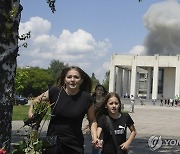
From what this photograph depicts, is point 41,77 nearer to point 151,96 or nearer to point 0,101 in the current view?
point 151,96

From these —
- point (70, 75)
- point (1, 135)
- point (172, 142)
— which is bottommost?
point (172, 142)

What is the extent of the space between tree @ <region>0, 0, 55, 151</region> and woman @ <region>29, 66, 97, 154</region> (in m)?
0.69

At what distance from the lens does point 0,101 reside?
4918mm

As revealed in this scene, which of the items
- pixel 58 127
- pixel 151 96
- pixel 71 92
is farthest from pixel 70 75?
pixel 151 96

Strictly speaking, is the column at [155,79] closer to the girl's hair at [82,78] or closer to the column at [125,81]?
the column at [125,81]

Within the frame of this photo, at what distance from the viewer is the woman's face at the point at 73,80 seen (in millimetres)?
4496

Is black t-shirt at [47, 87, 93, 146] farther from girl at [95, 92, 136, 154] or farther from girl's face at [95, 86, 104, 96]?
girl's face at [95, 86, 104, 96]

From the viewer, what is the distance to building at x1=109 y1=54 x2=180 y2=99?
306 ft

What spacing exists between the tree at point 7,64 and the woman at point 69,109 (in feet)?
2.25

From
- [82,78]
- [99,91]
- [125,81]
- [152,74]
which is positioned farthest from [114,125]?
[125,81]

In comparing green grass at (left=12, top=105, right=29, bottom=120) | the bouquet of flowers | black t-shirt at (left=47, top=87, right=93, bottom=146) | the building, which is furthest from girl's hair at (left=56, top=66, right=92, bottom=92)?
the building

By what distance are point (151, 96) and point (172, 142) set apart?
8473cm

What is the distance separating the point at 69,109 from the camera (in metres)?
4.38

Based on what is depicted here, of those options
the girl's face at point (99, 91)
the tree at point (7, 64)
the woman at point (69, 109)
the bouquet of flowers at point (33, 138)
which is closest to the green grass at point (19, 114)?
the girl's face at point (99, 91)
